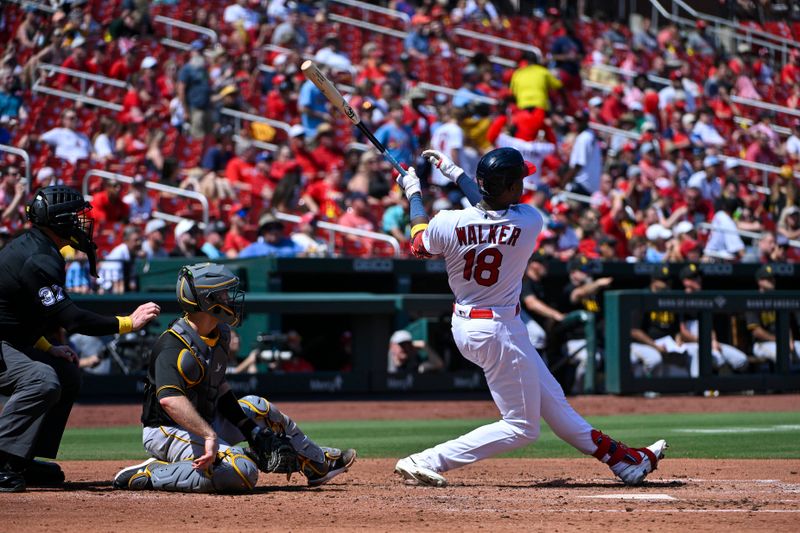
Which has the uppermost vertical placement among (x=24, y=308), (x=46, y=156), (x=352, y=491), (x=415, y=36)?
(x=415, y=36)

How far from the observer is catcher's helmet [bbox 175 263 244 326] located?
21.2ft

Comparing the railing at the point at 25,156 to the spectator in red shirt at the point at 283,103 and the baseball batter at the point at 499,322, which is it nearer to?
the spectator in red shirt at the point at 283,103

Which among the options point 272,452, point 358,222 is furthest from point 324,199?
point 272,452

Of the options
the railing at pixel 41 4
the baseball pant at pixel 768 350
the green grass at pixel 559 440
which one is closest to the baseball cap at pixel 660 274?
the baseball pant at pixel 768 350

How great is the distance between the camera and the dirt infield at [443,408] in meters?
12.8

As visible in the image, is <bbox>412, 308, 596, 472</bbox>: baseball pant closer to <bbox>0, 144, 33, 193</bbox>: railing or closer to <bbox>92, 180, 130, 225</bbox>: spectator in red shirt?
<bbox>92, 180, 130, 225</bbox>: spectator in red shirt

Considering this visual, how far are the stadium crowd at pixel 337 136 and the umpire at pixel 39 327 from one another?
7168 mm

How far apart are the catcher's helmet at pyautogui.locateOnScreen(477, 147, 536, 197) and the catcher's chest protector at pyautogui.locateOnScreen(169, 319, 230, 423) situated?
1.61 meters

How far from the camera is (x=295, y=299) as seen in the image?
46.1ft

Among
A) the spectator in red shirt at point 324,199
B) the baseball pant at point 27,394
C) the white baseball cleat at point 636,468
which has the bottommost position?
the white baseball cleat at point 636,468

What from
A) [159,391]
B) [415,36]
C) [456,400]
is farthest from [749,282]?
[159,391]

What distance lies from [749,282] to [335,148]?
6167 millimetres

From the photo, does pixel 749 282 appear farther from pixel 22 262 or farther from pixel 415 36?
pixel 22 262

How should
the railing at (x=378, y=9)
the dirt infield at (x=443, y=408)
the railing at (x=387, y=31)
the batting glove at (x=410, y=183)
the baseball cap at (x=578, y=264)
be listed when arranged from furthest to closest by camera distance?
the railing at (x=378, y=9), the railing at (x=387, y=31), the baseball cap at (x=578, y=264), the dirt infield at (x=443, y=408), the batting glove at (x=410, y=183)
